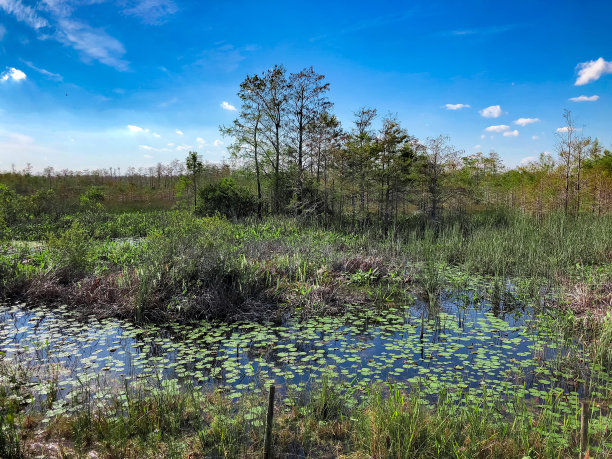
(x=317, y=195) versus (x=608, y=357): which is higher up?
(x=317, y=195)

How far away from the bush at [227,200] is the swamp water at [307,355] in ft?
40.8

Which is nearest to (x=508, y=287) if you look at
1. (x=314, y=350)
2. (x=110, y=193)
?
(x=314, y=350)

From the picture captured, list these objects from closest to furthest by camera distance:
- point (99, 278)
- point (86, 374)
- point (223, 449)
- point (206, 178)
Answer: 1. point (223, 449)
2. point (86, 374)
3. point (99, 278)
4. point (206, 178)

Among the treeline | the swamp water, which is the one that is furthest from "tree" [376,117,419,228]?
the swamp water

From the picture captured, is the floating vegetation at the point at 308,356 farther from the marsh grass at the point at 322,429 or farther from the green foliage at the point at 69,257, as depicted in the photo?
the green foliage at the point at 69,257

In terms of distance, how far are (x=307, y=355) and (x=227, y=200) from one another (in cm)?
1469

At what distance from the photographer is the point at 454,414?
293 cm

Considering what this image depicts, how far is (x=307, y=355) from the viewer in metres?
4.38

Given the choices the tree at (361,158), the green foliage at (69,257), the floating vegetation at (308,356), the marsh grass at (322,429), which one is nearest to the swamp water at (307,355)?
the floating vegetation at (308,356)

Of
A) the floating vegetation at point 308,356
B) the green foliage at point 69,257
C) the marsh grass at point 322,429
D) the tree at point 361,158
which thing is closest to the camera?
the marsh grass at point 322,429

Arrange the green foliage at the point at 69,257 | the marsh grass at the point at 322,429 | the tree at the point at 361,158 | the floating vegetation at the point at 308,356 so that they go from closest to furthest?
the marsh grass at the point at 322,429 < the floating vegetation at the point at 308,356 < the green foliage at the point at 69,257 < the tree at the point at 361,158

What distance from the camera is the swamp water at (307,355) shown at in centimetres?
357

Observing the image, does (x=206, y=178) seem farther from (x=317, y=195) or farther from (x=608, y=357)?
(x=608, y=357)

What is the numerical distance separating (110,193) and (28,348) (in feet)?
91.1
